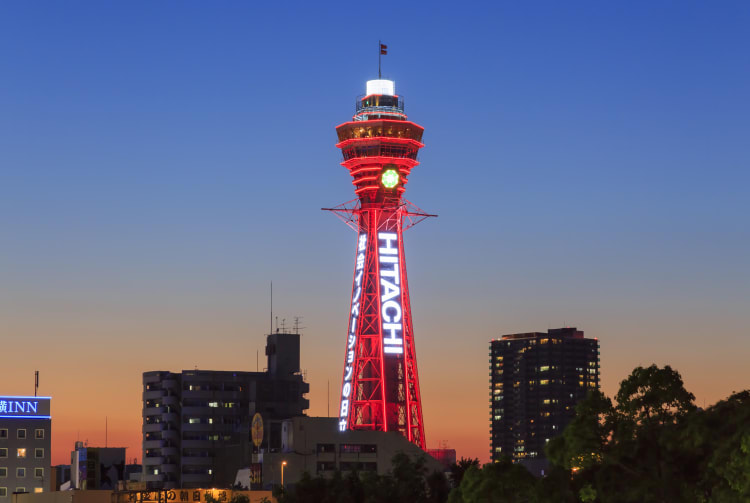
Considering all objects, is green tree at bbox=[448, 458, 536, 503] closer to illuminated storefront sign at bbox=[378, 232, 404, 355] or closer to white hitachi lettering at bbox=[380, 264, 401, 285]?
illuminated storefront sign at bbox=[378, 232, 404, 355]

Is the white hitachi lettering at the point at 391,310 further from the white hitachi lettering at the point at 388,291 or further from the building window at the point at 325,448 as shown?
the building window at the point at 325,448

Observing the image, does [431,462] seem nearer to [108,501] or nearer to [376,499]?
[108,501]

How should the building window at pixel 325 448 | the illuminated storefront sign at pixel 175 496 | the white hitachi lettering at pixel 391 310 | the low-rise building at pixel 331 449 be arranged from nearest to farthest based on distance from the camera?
the illuminated storefront sign at pixel 175 496 < the low-rise building at pixel 331 449 < the building window at pixel 325 448 < the white hitachi lettering at pixel 391 310

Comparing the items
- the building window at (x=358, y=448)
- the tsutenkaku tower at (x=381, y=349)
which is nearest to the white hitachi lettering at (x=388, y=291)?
the tsutenkaku tower at (x=381, y=349)

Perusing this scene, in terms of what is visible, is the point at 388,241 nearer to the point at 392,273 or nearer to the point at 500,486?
the point at 392,273

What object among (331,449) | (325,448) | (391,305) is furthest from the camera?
(391,305)

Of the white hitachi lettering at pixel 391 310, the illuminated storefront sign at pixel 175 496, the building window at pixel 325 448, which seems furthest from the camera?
the white hitachi lettering at pixel 391 310

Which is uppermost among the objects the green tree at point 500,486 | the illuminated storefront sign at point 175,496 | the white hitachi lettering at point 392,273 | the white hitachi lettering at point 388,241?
the white hitachi lettering at point 388,241

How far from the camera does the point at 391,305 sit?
19462 cm

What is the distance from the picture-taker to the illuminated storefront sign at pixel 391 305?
194125 millimetres

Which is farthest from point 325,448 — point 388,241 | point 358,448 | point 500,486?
point 500,486

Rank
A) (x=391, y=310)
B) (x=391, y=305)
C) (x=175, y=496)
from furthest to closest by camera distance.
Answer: (x=391, y=310) < (x=391, y=305) < (x=175, y=496)

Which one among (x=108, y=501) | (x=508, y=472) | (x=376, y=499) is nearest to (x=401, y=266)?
(x=108, y=501)

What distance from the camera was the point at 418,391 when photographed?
19850cm
